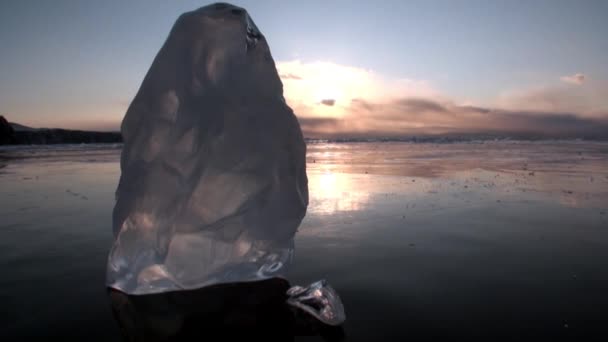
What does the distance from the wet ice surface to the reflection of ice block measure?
426 mm

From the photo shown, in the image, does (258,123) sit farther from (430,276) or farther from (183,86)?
(430,276)

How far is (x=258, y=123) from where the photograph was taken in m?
3.21

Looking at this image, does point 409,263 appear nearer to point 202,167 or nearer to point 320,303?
point 320,303

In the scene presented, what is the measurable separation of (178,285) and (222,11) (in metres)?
2.36

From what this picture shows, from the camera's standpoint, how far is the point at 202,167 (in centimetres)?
302

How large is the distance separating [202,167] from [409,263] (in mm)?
2105

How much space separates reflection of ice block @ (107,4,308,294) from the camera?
9.57 feet

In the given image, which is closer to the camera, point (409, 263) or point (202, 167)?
point (202, 167)

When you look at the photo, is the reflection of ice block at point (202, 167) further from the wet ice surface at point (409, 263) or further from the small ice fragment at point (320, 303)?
the small ice fragment at point (320, 303)

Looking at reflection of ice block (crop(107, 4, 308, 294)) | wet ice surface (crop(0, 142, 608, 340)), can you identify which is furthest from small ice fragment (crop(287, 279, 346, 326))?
reflection of ice block (crop(107, 4, 308, 294))

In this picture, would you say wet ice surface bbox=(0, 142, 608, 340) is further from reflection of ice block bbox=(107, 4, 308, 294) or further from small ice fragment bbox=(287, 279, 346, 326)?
reflection of ice block bbox=(107, 4, 308, 294)

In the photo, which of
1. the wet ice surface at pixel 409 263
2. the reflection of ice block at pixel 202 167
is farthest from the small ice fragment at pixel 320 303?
the reflection of ice block at pixel 202 167

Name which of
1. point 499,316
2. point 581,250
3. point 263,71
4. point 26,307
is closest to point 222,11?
point 263,71

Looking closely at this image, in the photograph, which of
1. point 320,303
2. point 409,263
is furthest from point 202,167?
point 409,263
